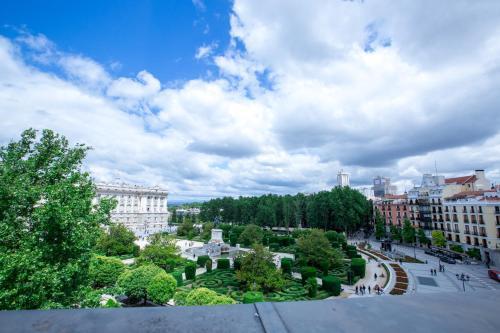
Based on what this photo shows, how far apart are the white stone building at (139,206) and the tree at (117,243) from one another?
38169 millimetres

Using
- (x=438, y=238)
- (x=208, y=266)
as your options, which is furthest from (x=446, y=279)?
(x=208, y=266)

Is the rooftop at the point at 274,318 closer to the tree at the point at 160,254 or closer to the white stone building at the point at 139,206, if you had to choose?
the tree at the point at 160,254

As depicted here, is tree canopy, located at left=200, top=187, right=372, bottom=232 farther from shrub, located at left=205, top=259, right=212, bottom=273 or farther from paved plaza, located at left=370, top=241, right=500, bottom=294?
shrub, located at left=205, top=259, right=212, bottom=273

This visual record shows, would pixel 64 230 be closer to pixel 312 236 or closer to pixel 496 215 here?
pixel 312 236

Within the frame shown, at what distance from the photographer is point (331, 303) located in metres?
2.33

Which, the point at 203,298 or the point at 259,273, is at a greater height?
the point at 203,298

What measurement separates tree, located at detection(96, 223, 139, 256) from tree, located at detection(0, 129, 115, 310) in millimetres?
32835

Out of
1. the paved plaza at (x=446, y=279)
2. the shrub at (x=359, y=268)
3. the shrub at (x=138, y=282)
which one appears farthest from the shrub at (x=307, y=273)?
the shrub at (x=138, y=282)

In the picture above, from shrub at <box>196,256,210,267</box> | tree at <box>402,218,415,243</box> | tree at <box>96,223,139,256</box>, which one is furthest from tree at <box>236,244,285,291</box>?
tree at <box>402,218,415,243</box>

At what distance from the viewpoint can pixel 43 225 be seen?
8992 millimetres

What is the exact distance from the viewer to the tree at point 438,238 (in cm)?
4484

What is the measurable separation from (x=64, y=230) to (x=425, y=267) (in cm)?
3956

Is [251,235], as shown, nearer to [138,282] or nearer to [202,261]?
[202,261]

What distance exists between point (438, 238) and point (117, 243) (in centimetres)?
4996
